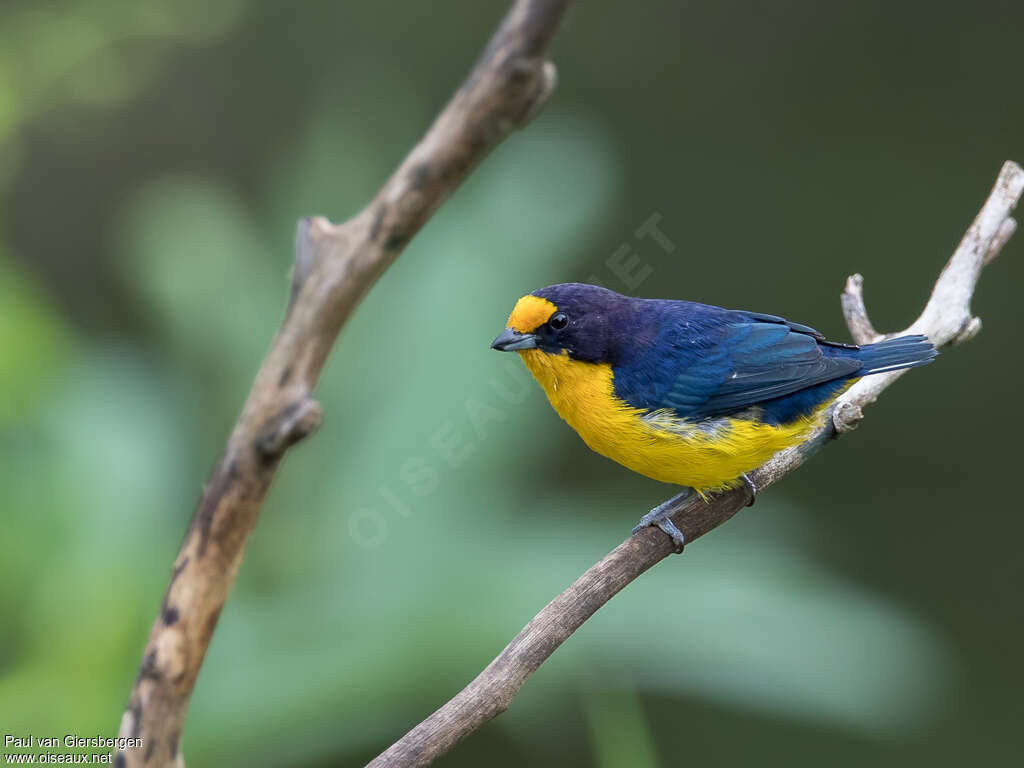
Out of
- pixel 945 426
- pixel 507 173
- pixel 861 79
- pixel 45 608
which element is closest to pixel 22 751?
pixel 45 608

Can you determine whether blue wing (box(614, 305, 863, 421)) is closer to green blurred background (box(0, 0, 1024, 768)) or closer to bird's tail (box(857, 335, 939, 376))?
bird's tail (box(857, 335, 939, 376))

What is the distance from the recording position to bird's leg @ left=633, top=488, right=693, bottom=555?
8.99 feet

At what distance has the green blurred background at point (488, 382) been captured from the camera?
3281 mm

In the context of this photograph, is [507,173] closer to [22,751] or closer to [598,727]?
[598,727]

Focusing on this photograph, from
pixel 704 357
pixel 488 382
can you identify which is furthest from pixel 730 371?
pixel 488 382

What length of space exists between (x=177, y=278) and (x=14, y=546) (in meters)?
1.23

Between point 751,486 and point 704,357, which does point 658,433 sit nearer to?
point 704,357

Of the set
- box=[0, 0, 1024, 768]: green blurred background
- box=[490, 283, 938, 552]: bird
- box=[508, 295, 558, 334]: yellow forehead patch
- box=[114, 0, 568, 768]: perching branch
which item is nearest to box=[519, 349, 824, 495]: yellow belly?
box=[490, 283, 938, 552]: bird

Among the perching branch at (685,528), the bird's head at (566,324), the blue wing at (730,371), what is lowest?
the perching branch at (685,528)

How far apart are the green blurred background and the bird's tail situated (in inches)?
38.7

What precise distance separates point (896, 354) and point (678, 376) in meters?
0.57

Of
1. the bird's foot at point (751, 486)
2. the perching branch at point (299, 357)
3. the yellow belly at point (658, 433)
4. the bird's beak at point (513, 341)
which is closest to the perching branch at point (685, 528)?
the bird's foot at point (751, 486)

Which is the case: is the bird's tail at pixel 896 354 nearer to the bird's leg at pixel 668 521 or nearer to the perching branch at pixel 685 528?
the perching branch at pixel 685 528

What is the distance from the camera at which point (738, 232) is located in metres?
5.17
